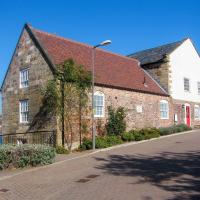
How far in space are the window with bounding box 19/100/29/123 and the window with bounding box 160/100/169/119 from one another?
1108cm

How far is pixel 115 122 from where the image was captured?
872 inches

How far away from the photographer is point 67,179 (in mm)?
11727

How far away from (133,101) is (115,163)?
34.6 feet

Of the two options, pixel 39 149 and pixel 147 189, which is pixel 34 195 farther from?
pixel 39 149

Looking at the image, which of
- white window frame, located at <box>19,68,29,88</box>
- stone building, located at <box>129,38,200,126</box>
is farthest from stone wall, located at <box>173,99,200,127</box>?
white window frame, located at <box>19,68,29,88</box>

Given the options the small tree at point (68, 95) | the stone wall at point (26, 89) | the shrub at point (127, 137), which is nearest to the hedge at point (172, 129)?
the shrub at point (127, 137)

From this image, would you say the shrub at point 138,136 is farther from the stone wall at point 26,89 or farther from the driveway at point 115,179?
the stone wall at point 26,89

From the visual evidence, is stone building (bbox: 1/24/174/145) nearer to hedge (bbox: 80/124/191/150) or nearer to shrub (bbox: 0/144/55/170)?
hedge (bbox: 80/124/191/150)

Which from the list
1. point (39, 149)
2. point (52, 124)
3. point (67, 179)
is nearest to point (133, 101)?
point (52, 124)

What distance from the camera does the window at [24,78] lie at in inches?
889

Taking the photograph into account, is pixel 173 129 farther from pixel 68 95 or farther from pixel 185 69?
pixel 68 95

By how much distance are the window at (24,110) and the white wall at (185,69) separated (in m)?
12.8

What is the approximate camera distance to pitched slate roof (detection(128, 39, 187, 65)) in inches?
1177

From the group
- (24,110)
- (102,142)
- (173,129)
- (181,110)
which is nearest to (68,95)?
(102,142)
